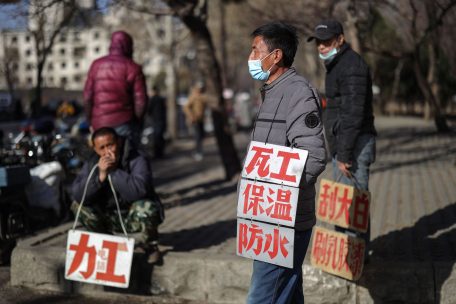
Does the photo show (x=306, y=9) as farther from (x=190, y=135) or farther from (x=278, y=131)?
(x=190, y=135)

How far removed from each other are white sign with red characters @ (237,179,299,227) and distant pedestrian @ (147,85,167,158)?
1316 centimetres

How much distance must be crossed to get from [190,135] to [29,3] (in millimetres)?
18539

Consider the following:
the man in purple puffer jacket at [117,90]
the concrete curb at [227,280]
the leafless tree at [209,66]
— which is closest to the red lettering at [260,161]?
the concrete curb at [227,280]

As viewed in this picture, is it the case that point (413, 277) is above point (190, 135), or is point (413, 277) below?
above

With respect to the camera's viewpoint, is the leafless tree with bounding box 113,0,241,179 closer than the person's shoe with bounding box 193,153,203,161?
Yes

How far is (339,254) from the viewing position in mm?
4691

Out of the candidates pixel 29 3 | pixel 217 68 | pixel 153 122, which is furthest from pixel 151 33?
pixel 29 3

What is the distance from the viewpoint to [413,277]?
4.72m

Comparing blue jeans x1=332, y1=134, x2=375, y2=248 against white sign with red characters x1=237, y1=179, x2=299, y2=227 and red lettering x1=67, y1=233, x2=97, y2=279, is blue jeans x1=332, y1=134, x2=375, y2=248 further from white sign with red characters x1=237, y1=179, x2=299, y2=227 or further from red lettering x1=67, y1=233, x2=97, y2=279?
red lettering x1=67, y1=233, x2=97, y2=279

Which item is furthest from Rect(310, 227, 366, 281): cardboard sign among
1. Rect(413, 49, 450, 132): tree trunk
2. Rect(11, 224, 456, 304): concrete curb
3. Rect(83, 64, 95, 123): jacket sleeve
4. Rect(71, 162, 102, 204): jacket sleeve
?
Rect(413, 49, 450, 132): tree trunk

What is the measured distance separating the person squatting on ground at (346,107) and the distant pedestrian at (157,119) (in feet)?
38.3

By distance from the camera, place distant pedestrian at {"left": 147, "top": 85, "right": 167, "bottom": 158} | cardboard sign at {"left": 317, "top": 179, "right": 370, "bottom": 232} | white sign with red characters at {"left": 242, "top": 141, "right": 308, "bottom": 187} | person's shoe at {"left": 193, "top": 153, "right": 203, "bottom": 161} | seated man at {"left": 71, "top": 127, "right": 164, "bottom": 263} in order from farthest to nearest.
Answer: distant pedestrian at {"left": 147, "top": 85, "right": 167, "bottom": 158}
person's shoe at {"left": 193, "top": 153, "right": 203, "bottom": 161}
seated man at {"left": 71, "top": 127, "right": 164, "bottom": 263}
cardboard sign at {"left": 317, "top": 179, "right": 370, "bottom": 232}
white sign with red characters at {"left": 242, "top": 141, "right": 308, "bottom": 187}

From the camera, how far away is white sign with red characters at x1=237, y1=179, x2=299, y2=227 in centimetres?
339

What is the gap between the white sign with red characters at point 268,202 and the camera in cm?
339
